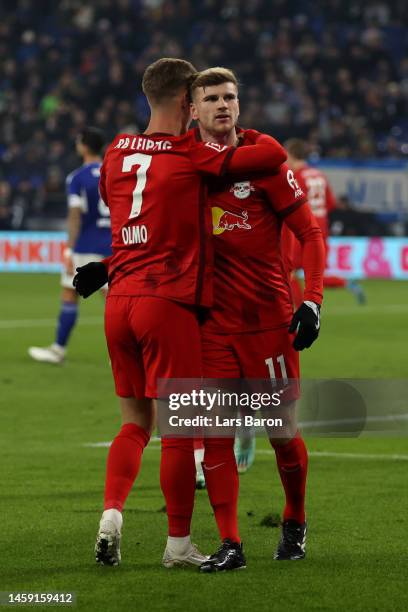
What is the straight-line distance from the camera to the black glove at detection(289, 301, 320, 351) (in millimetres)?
4996

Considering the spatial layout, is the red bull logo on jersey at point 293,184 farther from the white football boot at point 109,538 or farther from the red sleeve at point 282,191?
the white football boot at point 109,538

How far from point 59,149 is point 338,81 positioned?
6.27 metres

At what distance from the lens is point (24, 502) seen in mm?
6582

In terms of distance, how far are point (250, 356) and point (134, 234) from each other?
638mm

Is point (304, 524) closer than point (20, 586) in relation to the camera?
No

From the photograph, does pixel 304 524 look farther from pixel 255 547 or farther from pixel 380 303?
pixel 380 303

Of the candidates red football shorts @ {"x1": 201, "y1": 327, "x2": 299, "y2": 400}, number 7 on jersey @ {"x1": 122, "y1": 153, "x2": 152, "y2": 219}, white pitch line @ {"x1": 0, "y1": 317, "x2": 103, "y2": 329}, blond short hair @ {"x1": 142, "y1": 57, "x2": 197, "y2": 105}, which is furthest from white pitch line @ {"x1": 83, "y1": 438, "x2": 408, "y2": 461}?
white pitch line @ {"x1": 0, "y1": 317, "x2": 103, "y2": 329}

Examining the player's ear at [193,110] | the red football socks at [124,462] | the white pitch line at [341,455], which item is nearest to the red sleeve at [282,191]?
the player's ear at [193,110]

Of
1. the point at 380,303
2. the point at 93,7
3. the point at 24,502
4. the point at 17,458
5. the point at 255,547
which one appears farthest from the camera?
the point at 93,7

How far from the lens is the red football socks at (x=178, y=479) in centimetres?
501

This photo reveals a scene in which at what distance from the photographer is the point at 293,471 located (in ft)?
17.4

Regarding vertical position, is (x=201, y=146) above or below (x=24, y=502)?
above

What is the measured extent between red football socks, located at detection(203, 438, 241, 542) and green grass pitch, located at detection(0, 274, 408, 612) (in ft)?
0.61

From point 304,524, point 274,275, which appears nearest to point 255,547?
point 304,524
